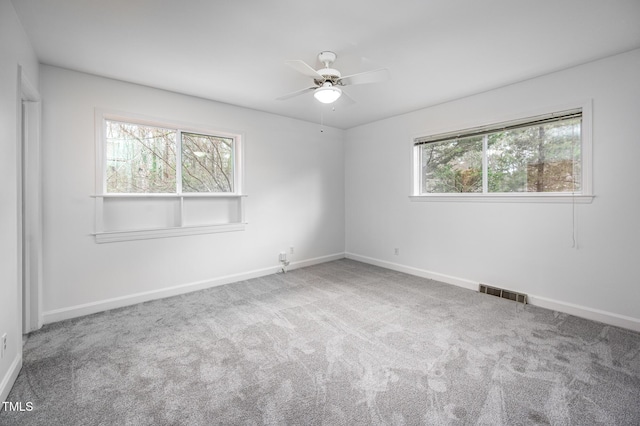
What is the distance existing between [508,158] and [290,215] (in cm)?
323

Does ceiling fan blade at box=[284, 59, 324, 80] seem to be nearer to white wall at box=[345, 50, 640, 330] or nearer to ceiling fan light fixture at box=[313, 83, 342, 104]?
ceiling fan light fixture at box=[313, 83, 342, 104]

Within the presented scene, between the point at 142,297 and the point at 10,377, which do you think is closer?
the point at 10,377

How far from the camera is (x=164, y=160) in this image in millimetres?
3645

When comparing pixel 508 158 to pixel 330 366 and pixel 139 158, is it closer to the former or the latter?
pixel 330 366

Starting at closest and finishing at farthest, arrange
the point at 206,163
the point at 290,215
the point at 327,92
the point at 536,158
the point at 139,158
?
the point at 327,92 → the point at 536,158 → the point at 139,158 → the point at 206,163 → the point at 290,215

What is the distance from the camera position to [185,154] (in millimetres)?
3818

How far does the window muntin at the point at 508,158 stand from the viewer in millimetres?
3090

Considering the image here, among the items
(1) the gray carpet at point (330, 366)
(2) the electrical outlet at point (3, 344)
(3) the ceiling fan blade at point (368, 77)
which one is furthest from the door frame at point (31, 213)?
(3) the ceiling fan blade at point (368, 77)

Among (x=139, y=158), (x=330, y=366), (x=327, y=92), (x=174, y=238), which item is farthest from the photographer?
(x=174, y=238)

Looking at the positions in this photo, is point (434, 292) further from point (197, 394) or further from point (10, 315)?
point (10, 315)

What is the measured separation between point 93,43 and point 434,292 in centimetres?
444

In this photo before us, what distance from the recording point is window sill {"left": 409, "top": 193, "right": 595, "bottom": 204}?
2.96m

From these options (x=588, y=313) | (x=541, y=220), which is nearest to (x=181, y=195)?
(x=541, y=220)

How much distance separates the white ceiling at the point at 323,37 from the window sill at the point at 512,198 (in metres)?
1.33
